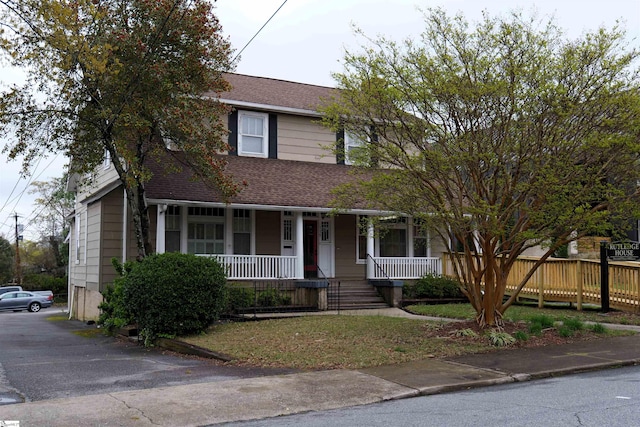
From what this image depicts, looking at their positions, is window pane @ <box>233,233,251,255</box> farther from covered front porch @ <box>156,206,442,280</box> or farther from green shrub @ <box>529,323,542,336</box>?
green shrub @ <box>529,323,542,336</box>

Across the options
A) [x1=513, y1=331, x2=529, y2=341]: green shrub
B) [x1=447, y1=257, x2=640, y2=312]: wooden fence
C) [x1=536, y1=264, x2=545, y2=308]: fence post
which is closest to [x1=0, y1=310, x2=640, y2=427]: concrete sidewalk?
[x1=513, y1=331, x2=529, y2=341]: green shrub

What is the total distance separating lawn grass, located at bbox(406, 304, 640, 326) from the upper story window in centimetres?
741

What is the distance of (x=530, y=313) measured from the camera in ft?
54.5

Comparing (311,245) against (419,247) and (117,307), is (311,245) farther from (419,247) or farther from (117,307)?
(117,307)

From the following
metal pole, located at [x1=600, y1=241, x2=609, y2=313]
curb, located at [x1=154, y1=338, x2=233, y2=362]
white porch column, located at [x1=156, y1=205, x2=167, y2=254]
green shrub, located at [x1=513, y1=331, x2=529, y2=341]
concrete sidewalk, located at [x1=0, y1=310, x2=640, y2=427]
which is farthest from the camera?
white porch column, located at [x1=156, y1=205, x2=167, y2=254]

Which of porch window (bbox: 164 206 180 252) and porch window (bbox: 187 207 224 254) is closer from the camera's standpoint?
porch window (bbox: 164 206 180 252)

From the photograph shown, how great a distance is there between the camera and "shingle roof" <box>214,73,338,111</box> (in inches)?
810

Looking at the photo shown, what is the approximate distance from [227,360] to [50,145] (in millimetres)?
7750

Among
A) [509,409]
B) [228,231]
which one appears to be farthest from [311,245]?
[509,409]

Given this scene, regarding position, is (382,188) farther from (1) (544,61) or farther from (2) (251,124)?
(2) (251,124)

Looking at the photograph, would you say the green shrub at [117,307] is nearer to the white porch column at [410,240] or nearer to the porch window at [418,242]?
the white porch column at [410,240]

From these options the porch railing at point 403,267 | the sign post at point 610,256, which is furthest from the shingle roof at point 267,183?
the sign post at point 610,256

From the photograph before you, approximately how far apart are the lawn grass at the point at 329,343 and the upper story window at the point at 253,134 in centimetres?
737

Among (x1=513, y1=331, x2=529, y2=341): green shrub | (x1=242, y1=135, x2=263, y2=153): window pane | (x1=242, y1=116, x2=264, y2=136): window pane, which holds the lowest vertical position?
(x1=513, y1=331, x2=529, y2=341): green shrub
